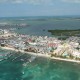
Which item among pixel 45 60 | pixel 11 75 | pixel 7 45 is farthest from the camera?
pixel 7 45

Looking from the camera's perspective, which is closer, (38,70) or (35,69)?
(38,70)

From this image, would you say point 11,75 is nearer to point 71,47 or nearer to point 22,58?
point 22,58

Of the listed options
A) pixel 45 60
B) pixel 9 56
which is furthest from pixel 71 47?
pixel 9 56

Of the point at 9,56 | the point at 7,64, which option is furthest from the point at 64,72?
the point at 9,56

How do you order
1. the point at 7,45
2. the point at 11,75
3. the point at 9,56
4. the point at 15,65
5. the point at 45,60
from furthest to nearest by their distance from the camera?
the point at 7,45, the point at 9,56, the point at 45,60, the point at 15,65, the point at 11,75

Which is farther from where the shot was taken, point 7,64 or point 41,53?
point 41,53

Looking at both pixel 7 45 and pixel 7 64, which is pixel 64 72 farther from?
pixel 7 45
